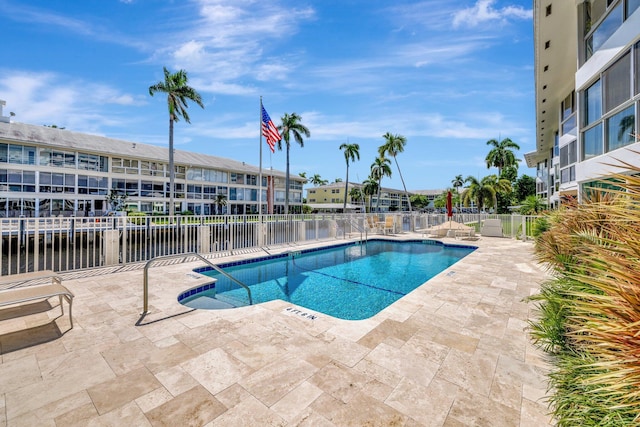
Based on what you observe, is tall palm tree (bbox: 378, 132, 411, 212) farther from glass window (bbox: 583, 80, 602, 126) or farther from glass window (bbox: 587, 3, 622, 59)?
glass window (bbox: 587, 3, 622, 59)

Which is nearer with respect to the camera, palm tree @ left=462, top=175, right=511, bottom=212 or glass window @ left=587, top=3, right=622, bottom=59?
glass window @ left=587, top=3, right=622, bottom=59

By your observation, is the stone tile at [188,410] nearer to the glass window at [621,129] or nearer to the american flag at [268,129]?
the glass window at [621,129]

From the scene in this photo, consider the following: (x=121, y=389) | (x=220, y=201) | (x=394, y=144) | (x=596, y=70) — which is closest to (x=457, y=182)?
(x=394, y=144)

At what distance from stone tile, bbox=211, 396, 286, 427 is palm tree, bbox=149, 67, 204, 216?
73.7ft

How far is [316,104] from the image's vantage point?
18.7 metres

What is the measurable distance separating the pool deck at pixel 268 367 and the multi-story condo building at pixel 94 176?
15071mm

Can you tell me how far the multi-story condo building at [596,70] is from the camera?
709 cm

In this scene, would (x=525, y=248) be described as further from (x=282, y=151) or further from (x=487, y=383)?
(x=282, y=151)

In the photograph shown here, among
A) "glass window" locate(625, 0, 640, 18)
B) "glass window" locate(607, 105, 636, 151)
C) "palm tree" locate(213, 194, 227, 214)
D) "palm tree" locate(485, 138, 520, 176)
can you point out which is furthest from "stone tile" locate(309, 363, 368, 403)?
"palm tree" locate(485, 138, 520, 176)

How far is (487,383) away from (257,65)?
1246 centimetres

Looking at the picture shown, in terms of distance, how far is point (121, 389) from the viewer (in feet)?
8.45

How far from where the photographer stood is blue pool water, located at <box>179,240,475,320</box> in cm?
601

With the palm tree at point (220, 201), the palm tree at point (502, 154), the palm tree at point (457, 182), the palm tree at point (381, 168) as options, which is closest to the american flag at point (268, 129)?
the palm tree at point (220, 201)

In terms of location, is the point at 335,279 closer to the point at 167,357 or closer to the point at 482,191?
the point at 167,357
